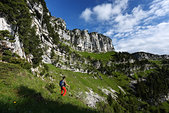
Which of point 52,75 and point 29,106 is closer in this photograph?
point 29,106

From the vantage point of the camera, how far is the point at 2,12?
47.2ft

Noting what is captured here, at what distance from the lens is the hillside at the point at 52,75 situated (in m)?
7.39

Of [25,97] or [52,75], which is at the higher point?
[25,97]

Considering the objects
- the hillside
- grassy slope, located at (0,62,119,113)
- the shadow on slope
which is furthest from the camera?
the hillside

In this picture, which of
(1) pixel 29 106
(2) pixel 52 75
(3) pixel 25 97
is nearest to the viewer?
(1) pixel 29 106

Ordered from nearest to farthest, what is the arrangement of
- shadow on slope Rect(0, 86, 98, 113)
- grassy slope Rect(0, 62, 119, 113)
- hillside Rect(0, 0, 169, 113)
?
shadow on slope Rect(0, 86, 98, 113), grassy slope Rect(0, 62, 119, 113), hillside Rect(0, 0, 169, 113)

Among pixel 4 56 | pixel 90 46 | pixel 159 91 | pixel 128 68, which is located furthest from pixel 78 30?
pixel 4 56

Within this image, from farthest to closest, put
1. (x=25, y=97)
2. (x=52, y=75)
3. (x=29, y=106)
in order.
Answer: (x=52, y=75) < (x=25, y=97) < (x=29, y=106)

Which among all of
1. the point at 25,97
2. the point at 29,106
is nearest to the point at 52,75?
the point at 25,97

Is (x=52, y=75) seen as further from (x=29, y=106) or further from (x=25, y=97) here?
(x=29, y=106)

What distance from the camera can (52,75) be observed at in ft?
84.0

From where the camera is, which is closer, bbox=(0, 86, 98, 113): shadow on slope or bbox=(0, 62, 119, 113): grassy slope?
bbox=(0, 86, 98, 113): shadow on slope

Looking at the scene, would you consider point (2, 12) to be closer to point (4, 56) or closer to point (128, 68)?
point (4, 56)

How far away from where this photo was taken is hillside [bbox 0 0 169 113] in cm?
739
